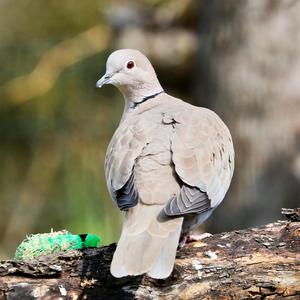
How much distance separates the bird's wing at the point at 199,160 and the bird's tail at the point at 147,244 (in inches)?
2.7

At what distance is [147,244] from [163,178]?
330 millimetres

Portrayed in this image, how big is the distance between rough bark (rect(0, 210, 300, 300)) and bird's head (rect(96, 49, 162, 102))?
1.22 meters

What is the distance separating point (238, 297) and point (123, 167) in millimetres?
699

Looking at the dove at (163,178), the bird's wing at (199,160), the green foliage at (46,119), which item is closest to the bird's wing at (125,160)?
the dove at (163,178)

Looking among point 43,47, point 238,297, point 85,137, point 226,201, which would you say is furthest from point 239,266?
point 43,47

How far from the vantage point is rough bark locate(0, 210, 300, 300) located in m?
3.79

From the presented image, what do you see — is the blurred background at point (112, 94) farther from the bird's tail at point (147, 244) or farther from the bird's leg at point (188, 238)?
the bird's tail at point (147, 244)

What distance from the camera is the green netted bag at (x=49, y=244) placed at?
417 cm

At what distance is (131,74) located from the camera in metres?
5.07

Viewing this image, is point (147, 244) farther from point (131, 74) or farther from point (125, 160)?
point (131, 74)

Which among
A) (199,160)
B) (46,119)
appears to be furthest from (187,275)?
(46,119)

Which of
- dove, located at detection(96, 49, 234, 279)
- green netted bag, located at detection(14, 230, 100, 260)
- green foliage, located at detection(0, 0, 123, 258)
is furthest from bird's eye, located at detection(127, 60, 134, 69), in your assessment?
green foliage, located at detection(0, 0, 123, 258)

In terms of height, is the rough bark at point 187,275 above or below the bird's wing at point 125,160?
below

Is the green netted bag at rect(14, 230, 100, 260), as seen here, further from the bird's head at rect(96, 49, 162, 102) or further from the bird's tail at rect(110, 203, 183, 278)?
the bird's head at rect(96, 49, 162, 102)
